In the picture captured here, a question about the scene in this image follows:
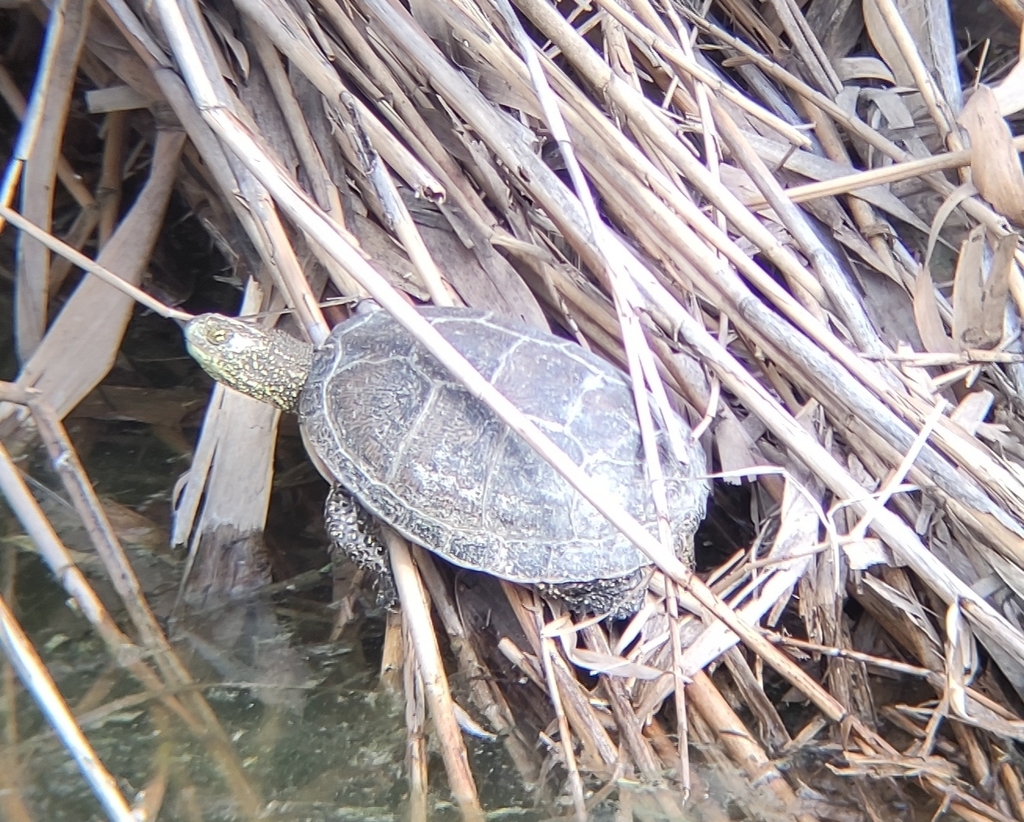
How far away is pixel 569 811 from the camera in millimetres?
1156

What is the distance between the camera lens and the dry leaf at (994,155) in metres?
1.18

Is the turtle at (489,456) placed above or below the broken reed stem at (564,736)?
above

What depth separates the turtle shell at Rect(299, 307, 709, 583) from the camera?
4.08 ft

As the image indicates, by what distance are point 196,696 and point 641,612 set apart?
760 mm

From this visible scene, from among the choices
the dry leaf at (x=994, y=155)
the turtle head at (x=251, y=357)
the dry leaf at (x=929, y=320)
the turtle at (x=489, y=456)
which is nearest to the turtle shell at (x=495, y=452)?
the turtle at (x=489, y=456)

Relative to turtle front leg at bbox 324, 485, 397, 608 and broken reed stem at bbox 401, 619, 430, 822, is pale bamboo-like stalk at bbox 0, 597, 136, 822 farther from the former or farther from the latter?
turtle front leg at bbox 324, 485, 397, 608

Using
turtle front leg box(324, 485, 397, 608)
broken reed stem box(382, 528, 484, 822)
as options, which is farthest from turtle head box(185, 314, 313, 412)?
broken reed stem box(382, 528, 484, 822)

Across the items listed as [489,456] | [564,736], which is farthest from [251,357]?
[564,736]

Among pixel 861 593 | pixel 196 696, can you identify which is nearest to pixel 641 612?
pixel 861 593

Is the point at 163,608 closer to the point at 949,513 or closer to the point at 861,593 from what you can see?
the point at 861,593

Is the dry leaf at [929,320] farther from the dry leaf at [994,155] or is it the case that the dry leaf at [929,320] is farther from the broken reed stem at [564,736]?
the broken reed stem at [564,736]

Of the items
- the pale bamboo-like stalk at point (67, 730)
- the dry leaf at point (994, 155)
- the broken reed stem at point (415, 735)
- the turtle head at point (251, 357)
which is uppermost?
the dry leaf at point (994, 155)

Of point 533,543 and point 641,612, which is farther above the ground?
point 533,543

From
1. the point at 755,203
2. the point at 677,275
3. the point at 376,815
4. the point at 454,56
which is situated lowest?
the point at 376,815
